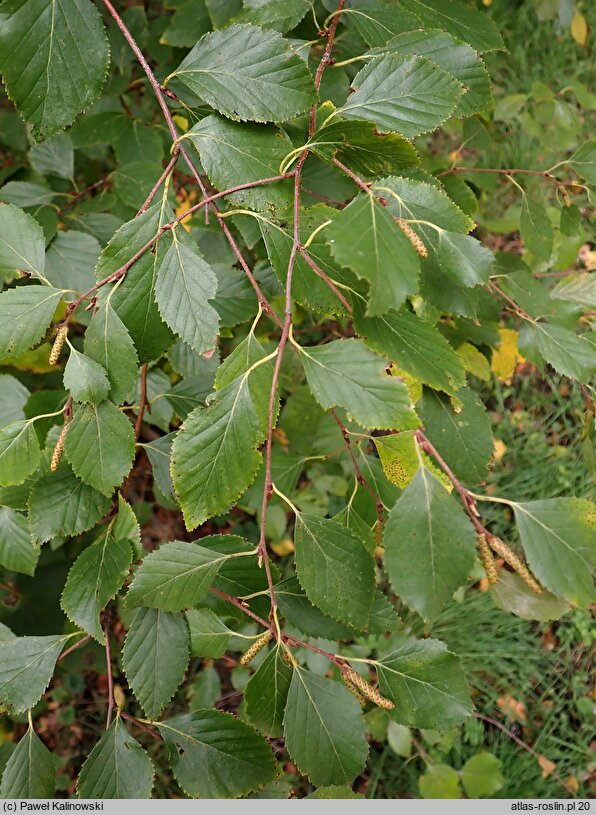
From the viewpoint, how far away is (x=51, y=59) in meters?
0.81

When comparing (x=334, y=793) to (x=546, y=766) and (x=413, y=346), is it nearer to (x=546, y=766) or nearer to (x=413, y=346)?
(x=413, y=346)

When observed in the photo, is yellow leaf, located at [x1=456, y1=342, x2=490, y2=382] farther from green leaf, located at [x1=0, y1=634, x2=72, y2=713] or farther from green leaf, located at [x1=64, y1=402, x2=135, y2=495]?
green leaf, located at [x1=0, y1=634, x2=72, y2=713]

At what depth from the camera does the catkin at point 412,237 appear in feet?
2.12

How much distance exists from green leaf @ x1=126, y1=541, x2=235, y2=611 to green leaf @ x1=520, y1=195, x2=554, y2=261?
825 mm

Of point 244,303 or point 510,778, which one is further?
point 510,778

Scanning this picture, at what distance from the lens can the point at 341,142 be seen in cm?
69

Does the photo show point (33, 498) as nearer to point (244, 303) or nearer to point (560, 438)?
point (244, 303)

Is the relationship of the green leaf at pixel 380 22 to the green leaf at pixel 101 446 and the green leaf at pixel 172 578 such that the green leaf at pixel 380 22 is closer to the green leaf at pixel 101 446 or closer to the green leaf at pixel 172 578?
the green leaf at pixel 101 446

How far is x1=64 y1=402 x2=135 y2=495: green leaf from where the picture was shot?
0.77 m

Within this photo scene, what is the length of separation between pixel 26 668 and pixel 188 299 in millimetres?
563

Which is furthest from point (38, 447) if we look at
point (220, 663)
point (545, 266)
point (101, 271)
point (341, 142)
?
point (220, 663)

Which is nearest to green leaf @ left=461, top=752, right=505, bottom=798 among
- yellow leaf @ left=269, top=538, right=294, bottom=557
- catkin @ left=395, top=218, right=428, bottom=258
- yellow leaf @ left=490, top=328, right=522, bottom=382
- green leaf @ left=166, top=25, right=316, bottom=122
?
yellow leaf @ left=269, top=538, right=294, bottom=557

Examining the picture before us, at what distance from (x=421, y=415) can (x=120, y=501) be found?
0.42 metres

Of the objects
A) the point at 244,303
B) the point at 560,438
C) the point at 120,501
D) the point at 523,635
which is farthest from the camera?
the point at 560,438
